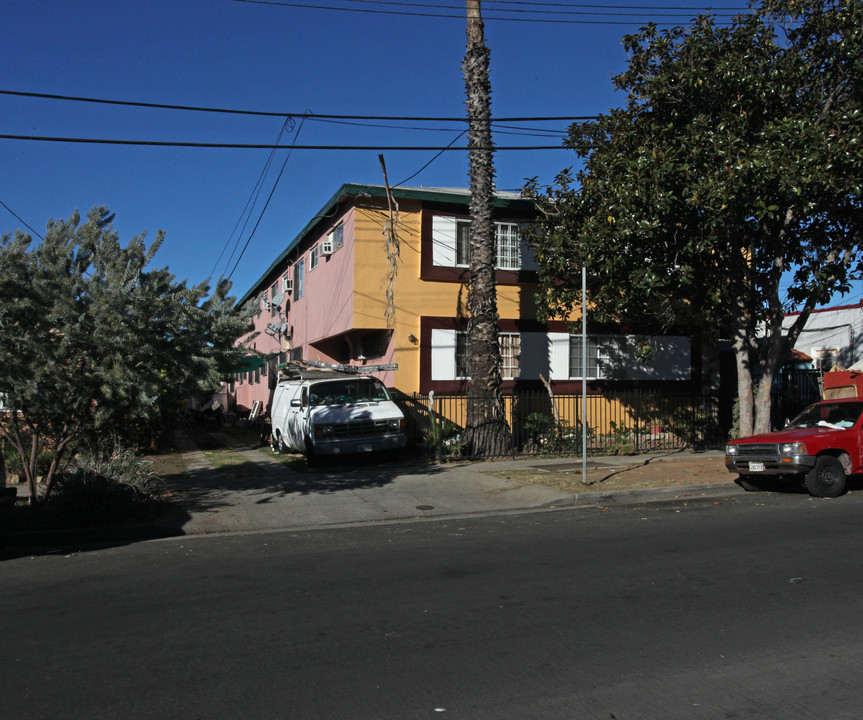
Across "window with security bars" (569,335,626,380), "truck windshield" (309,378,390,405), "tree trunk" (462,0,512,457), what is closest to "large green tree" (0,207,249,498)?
"truck windshield" (309,378,390,405)

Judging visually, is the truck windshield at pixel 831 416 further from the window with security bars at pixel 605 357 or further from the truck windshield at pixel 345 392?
the truck windshield at pixel 345 392

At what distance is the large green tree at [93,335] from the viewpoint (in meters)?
9.06

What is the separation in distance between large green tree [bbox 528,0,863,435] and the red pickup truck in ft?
8.70

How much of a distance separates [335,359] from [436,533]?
48.8 feet

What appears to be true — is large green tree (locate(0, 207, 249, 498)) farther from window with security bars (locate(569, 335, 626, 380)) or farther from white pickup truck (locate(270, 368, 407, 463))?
window with security bars (locate(569, 335, 626, 380))

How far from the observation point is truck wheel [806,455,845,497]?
37.8 feet

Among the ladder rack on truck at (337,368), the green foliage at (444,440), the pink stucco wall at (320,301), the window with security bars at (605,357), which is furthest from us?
the window with security bars at (605,357)

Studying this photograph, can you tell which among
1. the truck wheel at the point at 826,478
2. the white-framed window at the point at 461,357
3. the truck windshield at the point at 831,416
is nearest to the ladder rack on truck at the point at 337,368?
the white-framed window at the point at 461,357

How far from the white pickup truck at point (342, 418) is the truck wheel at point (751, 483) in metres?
6.72

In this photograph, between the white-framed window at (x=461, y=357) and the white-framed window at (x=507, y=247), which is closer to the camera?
the white-framed window at (x=461, y=357)

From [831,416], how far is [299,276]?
59.6 feet

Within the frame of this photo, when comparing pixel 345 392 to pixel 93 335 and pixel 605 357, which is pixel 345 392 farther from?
pixel 605 357

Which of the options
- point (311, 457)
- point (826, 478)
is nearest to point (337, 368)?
point (311, 457)

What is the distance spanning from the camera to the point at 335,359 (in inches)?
941
